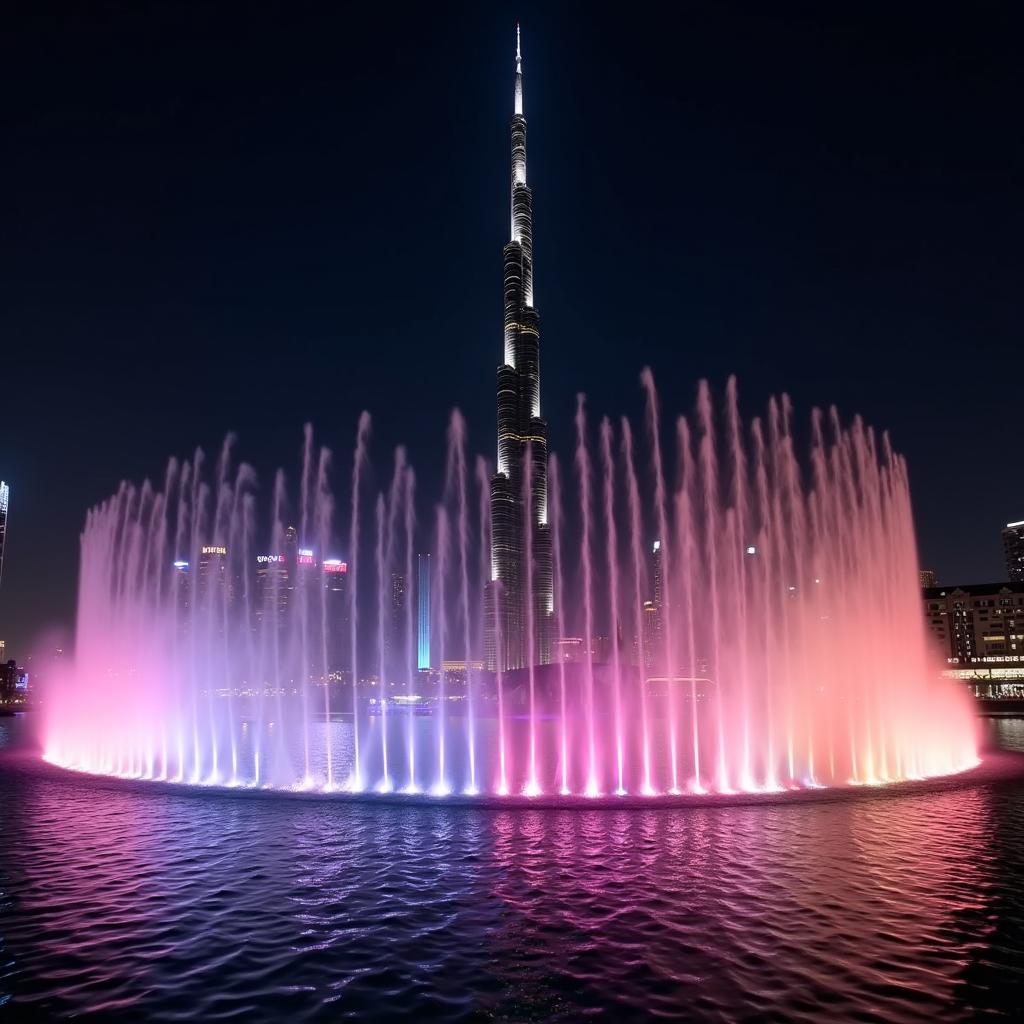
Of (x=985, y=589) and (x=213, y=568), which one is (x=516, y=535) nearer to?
(x=985, y=589)

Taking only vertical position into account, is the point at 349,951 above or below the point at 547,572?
below

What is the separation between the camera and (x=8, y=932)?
1108cm

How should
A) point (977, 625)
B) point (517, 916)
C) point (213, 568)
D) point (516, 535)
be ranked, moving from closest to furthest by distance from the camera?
1. point (517, 916)
2. point (213, 568)
3. point (977, 625)
4. point (516, 535)

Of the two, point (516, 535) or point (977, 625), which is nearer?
point (977, 625)

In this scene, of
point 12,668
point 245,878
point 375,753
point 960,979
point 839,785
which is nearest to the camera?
point 960,979

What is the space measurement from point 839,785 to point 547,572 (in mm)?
159643

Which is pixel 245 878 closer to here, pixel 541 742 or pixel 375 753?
pixel 375 753

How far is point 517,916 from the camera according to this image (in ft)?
38.9

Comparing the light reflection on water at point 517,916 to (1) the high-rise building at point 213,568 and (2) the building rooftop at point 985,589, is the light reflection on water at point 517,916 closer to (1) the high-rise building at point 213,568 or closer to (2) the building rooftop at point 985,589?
(1) the high-rise building at point 213,568

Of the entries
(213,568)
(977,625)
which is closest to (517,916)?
(213,568)

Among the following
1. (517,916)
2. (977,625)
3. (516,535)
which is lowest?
(517,916)

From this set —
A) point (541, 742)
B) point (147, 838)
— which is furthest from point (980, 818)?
point (541, 742)

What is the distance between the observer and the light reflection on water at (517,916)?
29.0 ft

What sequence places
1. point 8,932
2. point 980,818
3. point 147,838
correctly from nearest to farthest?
point 8,932 → point 147,838 → point 980,818
